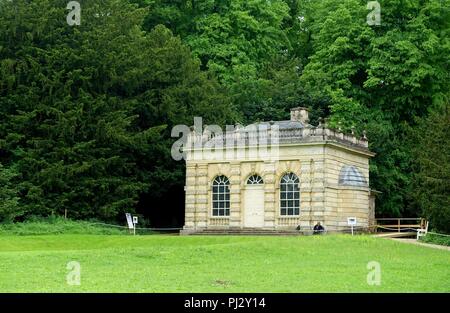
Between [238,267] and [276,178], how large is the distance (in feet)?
57.3

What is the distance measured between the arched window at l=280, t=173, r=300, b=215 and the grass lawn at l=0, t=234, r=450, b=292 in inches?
286

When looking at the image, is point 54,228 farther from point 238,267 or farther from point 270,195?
point 238,267

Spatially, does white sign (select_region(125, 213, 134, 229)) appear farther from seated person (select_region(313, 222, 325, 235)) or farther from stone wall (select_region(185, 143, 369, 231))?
seated person (select_region(313, 222, 325, 235))

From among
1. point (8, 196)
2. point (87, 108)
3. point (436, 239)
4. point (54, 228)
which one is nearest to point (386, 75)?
point (436, 239)

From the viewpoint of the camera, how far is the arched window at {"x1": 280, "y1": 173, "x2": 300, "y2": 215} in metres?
38.9

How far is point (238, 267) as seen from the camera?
72.5 ft

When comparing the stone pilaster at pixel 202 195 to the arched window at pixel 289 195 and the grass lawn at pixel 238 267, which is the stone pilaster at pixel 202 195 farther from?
the grass lawn at pixel 238 267

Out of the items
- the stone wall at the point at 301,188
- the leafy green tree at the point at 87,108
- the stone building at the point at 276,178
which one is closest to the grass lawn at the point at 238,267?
the stone wall at the point at 301,188

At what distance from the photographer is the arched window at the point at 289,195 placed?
128 ft

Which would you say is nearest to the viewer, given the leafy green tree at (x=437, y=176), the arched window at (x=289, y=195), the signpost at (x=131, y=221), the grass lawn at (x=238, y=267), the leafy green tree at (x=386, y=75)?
the grass lawn at (x=238, y=267)

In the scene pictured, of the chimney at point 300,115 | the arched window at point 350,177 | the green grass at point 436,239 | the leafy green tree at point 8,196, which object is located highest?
→ the chimney at point 300,115

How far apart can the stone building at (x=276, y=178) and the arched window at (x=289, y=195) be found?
49 mm
